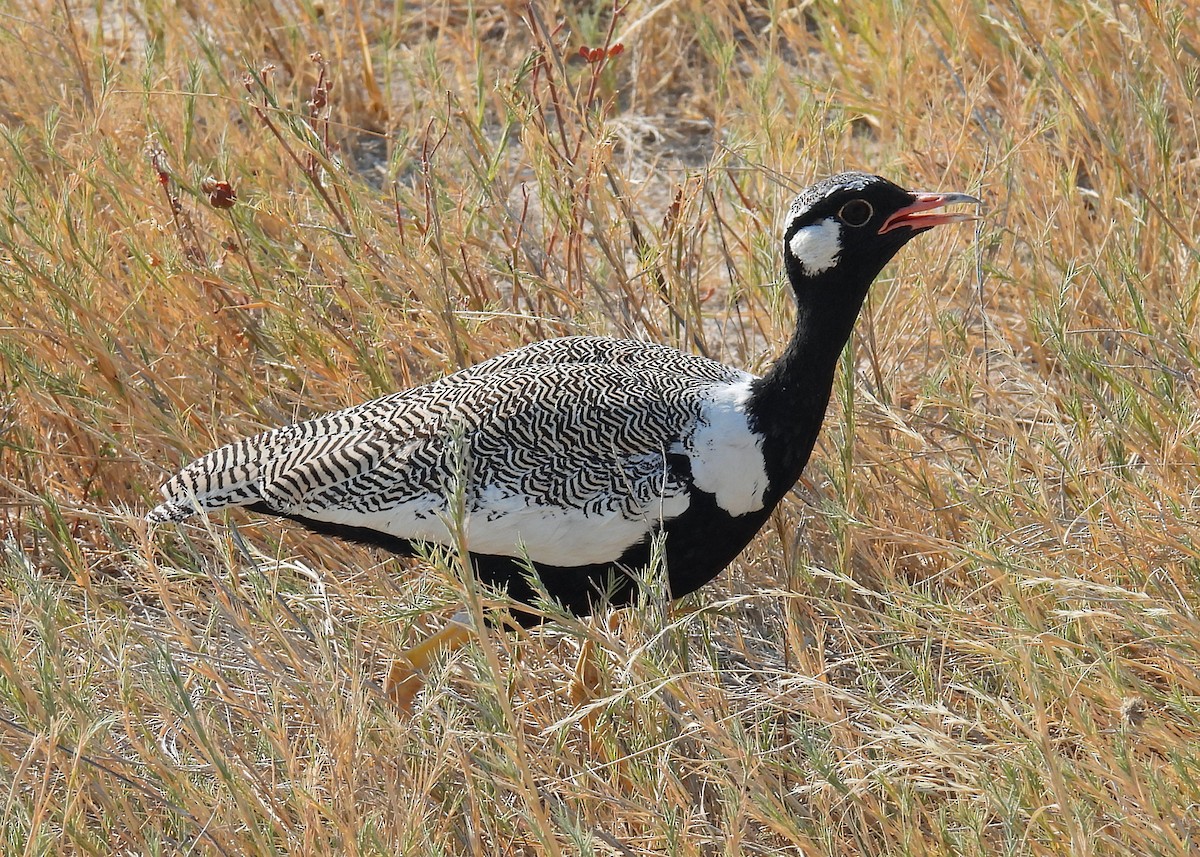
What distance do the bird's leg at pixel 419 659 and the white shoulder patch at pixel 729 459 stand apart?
0.54 meters

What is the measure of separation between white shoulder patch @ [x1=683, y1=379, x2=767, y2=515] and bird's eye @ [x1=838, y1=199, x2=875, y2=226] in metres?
0.41

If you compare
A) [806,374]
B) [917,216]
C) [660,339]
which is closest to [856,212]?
[917,216]

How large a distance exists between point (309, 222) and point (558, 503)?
1.11 meters

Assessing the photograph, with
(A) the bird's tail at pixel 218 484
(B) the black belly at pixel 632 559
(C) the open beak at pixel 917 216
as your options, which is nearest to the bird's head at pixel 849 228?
(C) the open beak at pixel 917 216

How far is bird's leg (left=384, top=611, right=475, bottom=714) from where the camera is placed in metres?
2.82

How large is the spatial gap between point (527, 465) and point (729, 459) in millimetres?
392

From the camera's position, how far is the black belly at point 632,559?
2.78m

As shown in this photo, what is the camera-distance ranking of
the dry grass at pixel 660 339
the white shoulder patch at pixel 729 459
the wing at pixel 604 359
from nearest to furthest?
the dry grass at pixel 660 339, the white shoulder patch at pixel 729 459, the wing at pixel 604 359

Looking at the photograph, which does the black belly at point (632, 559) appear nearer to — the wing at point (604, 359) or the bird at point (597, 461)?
the bird at point (597, 461)

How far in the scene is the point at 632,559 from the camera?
111 inches

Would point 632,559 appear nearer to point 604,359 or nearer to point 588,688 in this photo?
point 588,688

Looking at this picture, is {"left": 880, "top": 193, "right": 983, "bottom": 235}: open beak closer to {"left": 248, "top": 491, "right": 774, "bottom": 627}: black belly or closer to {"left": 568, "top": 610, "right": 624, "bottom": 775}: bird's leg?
{"left": 248, "top": 491, "right": 774, "bottom": 627}: black belly

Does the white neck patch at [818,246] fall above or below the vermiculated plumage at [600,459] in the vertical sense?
above

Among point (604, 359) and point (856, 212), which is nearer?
point (856, 212)
